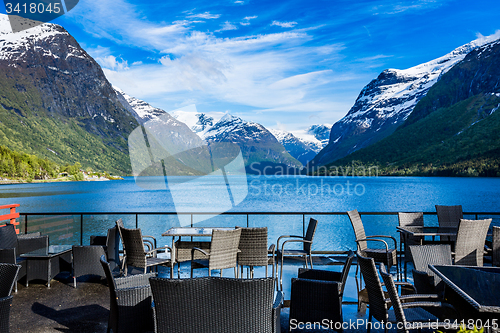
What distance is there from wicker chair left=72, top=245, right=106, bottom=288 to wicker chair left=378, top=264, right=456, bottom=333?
3.85 meters

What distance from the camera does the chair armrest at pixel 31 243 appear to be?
211 inches

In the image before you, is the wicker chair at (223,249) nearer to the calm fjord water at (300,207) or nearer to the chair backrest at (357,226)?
the chair backrest at (357,226)

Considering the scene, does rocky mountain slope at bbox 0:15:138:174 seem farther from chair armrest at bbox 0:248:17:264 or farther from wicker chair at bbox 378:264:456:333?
wicker chair at bbox 378:264:456:333

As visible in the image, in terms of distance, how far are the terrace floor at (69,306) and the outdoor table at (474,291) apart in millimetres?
951

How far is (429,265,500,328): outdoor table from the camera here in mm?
2194

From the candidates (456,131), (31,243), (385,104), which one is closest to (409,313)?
(31,243)

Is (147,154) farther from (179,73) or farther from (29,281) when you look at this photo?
(179,73)

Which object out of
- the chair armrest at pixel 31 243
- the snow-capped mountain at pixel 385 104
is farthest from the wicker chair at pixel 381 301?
the snow-capped mountain at pixel 385 104

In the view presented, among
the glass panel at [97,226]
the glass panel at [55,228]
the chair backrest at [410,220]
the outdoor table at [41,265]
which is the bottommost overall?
the glass panel at [97,226]

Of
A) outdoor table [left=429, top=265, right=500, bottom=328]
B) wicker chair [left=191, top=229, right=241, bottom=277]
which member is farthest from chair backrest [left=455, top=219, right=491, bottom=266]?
wicker chair [left=191, top=229, right=241, bottom=277]

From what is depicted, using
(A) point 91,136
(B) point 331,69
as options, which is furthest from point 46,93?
(B) point 331,69

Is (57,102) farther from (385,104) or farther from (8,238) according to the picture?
(385,104)

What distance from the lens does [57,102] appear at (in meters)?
119

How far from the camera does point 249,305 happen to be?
2.11m
